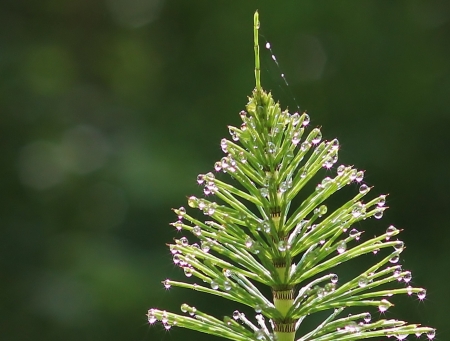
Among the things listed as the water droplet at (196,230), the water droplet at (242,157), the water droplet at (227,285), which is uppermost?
the water droplet at (242,157)

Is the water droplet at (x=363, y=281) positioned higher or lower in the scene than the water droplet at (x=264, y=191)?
lower

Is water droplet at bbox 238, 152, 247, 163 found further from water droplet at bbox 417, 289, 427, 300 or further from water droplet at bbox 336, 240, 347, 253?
water droplet at bbox 417, 289, 427, 300

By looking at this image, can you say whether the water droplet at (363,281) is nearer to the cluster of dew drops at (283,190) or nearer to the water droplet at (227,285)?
the cluster of dew drops at (283,190)

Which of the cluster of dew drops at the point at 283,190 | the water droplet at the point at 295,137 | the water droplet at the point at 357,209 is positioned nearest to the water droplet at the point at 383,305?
the cluster of dew drops at the point at 283,190

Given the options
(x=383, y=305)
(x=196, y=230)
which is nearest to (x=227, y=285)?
(x=196, y=230)

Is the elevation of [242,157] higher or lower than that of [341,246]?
higher

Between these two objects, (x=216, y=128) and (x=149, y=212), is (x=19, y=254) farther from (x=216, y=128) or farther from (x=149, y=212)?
(x=216, y=128)

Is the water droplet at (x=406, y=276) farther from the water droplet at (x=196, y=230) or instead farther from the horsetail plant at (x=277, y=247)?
the water droplet at (x=196, y=230)

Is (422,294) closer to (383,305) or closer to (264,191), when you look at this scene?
(383,305)

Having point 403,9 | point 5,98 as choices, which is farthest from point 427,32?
point 5,98

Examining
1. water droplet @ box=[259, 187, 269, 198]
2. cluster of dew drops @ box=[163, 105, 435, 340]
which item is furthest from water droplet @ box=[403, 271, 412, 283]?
water droplet @ box=[259, 187, 269, 198]
